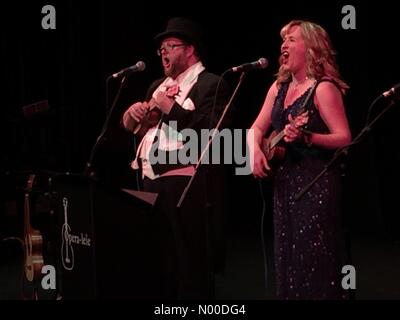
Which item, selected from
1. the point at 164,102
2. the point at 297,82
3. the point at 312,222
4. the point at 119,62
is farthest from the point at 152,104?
the point at 119,62

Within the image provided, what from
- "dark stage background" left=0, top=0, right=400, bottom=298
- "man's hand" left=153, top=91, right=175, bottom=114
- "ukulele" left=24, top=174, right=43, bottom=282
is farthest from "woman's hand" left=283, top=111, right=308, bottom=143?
"dark stage background" left=0, top=0, right=400, bottom=298

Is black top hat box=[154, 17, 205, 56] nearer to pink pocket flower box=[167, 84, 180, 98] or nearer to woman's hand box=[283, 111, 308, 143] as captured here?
pink pocket flower box=[167, 84, 180, 98]

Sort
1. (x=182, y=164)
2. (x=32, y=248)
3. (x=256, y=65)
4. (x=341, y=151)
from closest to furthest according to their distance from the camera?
(x=341, y=151), (x=256, y=65), (x=182, y=164), (x=32, y=248)

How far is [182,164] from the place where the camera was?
383 cm

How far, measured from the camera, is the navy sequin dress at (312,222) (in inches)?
133

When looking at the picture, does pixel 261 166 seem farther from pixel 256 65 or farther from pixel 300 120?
pixel 256 65

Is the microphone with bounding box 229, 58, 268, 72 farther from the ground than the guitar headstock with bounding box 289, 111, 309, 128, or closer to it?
farther from the ground

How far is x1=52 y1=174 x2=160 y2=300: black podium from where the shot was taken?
3.30m

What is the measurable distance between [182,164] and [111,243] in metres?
0.69

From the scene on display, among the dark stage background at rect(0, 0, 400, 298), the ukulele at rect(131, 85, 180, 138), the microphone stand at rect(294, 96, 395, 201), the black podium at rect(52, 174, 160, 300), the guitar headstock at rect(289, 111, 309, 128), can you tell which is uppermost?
the dark stage background at rect(0, 0, 400, 298)

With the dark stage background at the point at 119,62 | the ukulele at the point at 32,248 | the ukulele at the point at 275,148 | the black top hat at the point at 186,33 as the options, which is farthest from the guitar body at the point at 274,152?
the dark stage background at the point at 119,62

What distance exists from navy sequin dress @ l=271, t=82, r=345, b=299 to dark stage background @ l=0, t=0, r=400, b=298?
2.67 meters
